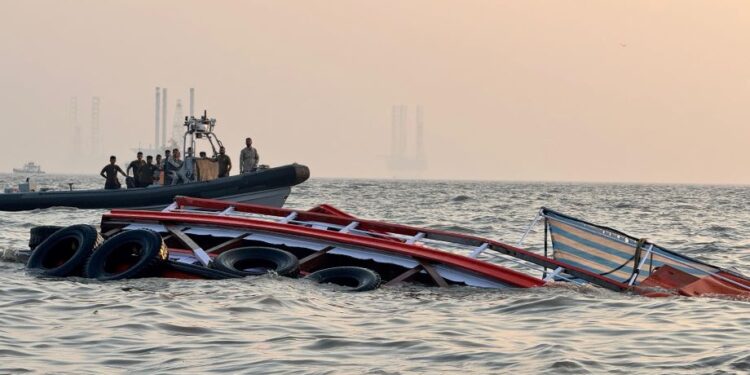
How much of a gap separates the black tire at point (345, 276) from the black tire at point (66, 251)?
3188 mm

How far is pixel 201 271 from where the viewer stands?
1356cm

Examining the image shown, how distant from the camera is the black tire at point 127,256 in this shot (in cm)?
1349

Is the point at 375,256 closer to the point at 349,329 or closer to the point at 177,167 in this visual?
the point at 349,329

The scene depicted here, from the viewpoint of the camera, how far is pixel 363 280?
42.9 feet

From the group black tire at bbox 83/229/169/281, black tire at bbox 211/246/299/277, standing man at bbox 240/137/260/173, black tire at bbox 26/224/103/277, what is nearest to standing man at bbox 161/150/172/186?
standing man at bbox 240/137/260/173

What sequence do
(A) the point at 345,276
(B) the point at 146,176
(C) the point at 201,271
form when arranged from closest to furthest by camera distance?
(A) the point at 345,276 < (C) the point at 201,271 < (B) the point at 146,176

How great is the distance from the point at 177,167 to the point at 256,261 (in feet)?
44.3

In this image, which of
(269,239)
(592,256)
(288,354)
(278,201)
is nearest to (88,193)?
(278,201)

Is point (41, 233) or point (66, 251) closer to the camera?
point (66, 251)

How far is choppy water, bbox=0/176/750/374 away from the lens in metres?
8.27

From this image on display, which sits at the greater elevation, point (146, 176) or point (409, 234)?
point (146, 176)

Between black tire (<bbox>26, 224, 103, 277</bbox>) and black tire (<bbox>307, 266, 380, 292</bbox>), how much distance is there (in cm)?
319

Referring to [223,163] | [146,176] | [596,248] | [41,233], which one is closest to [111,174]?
[146,176]

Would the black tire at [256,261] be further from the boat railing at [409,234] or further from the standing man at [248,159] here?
the standing man at [248,159]
